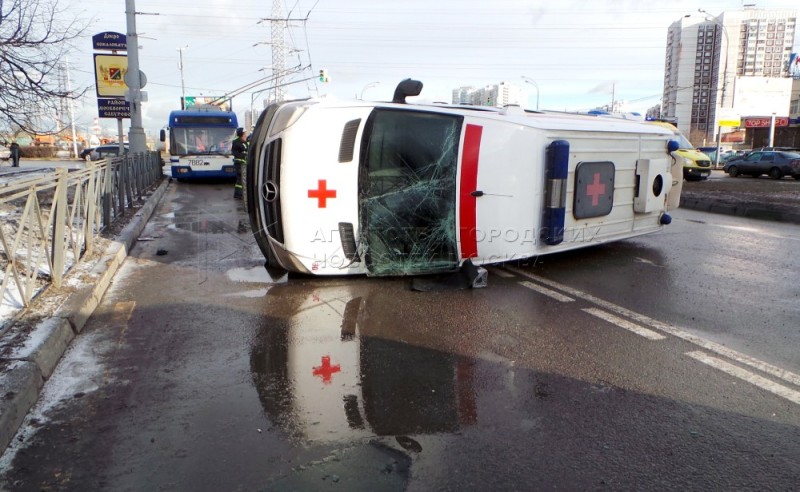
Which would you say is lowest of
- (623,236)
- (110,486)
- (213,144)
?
(110,486)

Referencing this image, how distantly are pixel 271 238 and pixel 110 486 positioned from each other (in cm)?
383

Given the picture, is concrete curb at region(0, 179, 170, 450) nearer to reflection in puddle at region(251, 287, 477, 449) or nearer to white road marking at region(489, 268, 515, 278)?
reflection in puddle at region(251, 287, 477, 449)

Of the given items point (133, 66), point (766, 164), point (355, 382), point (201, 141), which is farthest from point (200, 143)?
point (766, 164)

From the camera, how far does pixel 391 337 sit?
4.92m

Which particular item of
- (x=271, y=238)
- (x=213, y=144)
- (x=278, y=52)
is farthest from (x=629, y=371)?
(x=278, y=52)

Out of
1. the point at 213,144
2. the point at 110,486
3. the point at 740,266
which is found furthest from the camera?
the point at 213,144

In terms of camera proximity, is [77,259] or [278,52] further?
[278,52]

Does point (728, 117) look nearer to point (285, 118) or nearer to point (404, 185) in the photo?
point (404, 185)

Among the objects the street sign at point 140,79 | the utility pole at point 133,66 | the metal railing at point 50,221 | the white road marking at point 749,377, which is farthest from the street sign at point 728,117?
the white road marking at point 749,377

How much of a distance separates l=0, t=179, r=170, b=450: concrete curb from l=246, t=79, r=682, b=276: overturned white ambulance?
182 centimetres

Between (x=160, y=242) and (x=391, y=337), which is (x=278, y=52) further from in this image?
(x=391, y=337)

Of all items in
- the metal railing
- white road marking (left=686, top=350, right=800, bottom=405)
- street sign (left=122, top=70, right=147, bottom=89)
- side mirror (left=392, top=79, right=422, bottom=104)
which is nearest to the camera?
white road marking (left=686, top=350, right=800, bottom=405)

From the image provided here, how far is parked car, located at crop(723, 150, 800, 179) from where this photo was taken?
81.9 feet

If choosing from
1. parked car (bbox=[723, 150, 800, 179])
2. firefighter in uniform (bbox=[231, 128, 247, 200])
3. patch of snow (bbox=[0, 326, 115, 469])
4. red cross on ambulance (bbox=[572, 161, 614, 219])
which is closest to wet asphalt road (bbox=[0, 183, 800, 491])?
patch of snow (bbox=[0, 326, 115, 469])
